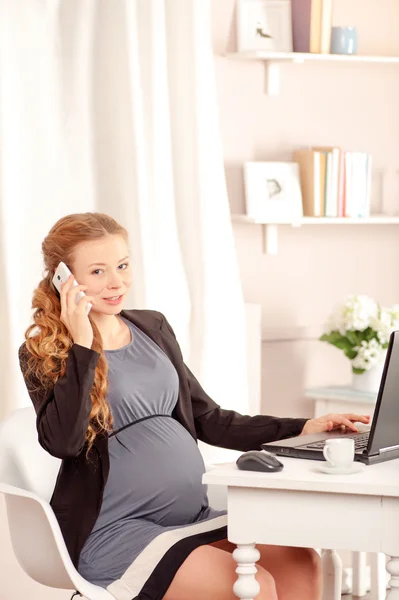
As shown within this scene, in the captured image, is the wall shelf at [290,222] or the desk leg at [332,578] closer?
the desk leg at [332,578]

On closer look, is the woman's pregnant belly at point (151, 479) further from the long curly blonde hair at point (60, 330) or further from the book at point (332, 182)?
the book at point (332, 182)

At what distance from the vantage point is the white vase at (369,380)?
369 cm

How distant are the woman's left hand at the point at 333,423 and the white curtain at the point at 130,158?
1043 mm

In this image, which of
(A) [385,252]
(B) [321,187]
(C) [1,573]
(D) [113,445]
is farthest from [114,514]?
(A) [385,252]

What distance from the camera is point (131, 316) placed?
2377mm

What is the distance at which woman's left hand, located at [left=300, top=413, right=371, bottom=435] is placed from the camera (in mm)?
2256

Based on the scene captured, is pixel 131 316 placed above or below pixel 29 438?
above

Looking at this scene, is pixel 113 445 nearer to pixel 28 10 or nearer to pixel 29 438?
pixel 29 438

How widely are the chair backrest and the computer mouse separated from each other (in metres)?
0.52

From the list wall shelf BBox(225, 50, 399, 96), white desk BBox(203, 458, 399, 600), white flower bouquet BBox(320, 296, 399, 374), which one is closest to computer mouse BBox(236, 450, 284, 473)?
white desk BBox(203, 458, 399, 600)

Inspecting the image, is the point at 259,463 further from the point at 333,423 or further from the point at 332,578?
the point at 332,578

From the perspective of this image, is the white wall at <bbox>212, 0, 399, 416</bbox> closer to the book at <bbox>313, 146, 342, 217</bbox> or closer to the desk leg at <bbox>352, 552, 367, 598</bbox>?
the book at <bbox>313, 146, 342, 217</bbox>

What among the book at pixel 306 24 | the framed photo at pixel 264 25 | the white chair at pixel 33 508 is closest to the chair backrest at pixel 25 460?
the white chair at pixel 33 508

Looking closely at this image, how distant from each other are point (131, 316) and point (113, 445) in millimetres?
373
